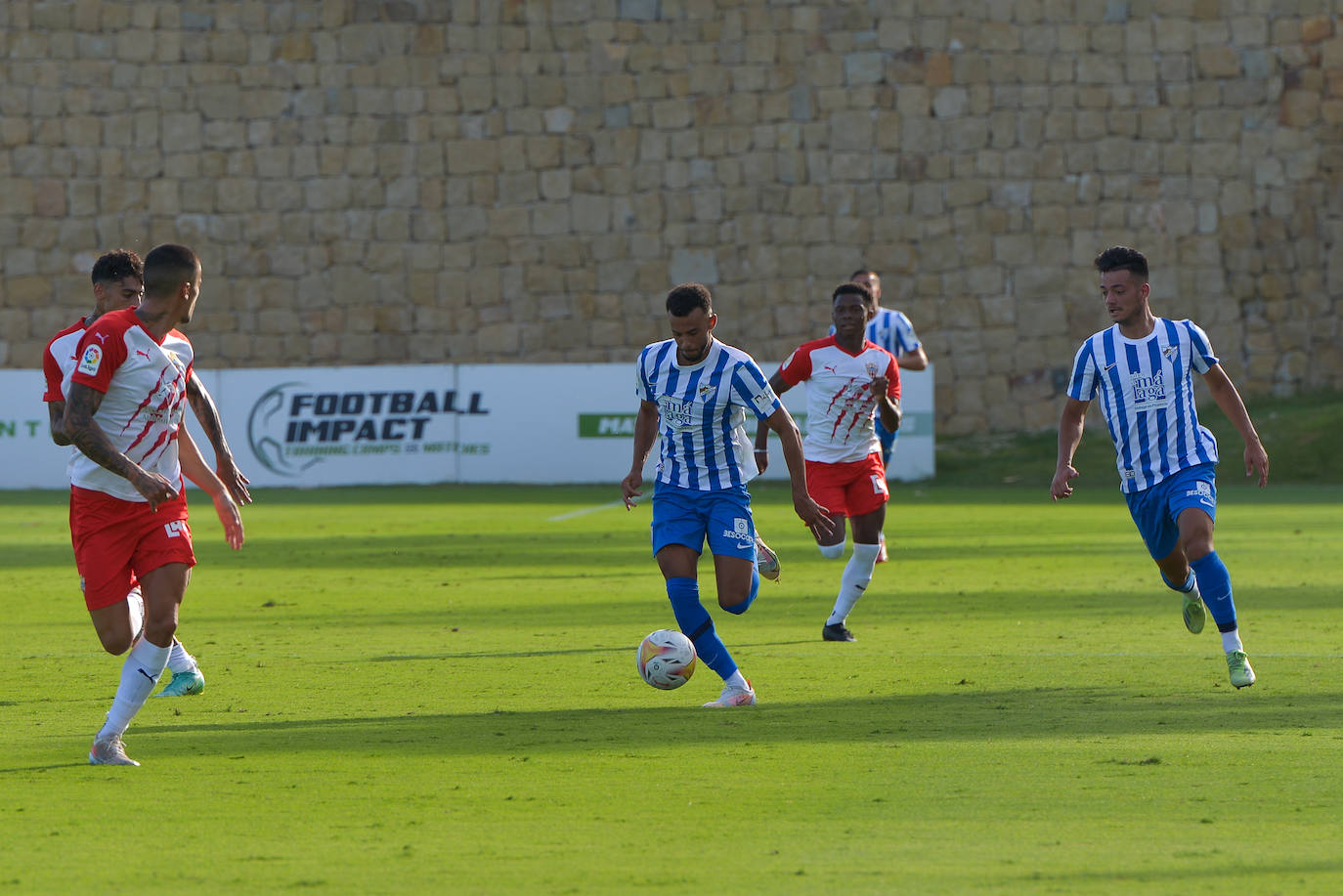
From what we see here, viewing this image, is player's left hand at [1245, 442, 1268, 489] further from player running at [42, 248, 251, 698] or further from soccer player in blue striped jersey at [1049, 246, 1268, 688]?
player running at [42, 248, 251, 698]

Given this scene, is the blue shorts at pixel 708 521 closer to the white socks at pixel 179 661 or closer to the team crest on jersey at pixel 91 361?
the white socks at pixel 179 661

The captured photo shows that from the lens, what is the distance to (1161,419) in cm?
797

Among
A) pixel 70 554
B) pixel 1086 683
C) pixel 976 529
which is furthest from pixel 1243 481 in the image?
pixel 1086 683

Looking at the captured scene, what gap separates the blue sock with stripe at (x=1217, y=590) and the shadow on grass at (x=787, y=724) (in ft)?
1.33

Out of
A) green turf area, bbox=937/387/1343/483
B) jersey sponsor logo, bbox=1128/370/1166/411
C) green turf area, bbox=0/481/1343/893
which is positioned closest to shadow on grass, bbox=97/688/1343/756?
green turf area, bbox=0/481/1343/893

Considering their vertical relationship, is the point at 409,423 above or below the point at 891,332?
below

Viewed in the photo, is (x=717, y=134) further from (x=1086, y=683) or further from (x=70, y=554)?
(x=1086, y=683)

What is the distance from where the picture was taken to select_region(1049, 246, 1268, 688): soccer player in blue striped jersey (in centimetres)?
782

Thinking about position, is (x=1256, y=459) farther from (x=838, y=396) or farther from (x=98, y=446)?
(x=98, y=446)

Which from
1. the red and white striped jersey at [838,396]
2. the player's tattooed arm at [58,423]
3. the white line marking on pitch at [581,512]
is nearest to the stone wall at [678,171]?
the white line marking on pitch at [581,512]

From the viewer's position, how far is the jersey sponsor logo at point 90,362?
6.05 m

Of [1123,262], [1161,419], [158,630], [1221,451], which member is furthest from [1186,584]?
[1221,451]

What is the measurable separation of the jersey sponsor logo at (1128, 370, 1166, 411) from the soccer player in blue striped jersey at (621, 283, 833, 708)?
1603 millimetres

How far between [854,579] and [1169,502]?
7.39 ft
